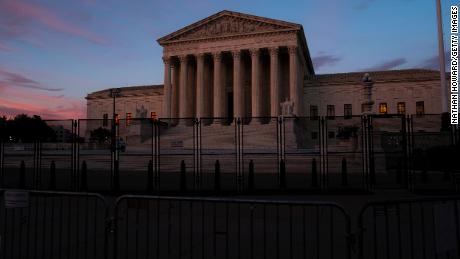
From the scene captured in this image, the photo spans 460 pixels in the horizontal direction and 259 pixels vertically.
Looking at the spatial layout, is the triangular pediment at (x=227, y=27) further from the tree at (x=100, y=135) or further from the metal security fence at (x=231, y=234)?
the metal security fence at (x=231, y=234)

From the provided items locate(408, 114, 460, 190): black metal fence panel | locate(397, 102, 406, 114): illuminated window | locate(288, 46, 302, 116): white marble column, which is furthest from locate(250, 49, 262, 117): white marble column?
locate(408, 114, 460, 190): black metal fence panel

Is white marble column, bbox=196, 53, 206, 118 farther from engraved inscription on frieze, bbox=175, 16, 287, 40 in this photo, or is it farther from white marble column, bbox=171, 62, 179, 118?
white marble column, bbox=171, 62, 179, 118

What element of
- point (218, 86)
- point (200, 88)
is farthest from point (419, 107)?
point (200, 88)

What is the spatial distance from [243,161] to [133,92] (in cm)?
6943

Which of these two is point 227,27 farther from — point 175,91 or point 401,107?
point 401,107

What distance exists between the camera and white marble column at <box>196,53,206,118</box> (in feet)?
226

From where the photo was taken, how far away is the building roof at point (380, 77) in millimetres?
72750

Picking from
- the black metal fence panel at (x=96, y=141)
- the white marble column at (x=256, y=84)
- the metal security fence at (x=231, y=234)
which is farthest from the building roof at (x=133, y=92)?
the metal security fence at (x=231, y=234)

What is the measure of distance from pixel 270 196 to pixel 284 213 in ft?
14.3

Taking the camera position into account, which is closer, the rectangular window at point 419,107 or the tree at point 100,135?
the tree at point 100,135

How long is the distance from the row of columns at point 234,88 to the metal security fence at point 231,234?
5315 centimetres

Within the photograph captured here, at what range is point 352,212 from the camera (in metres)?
12.3

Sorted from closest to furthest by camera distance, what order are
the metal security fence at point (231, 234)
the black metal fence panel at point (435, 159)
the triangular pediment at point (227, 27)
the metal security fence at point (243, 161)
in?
the metal security fence at point (231, 234) → the metal security fence at point (243, 161) → the black metal fence panel at point (435, 159) → the triangular pediment at point (227, 27)

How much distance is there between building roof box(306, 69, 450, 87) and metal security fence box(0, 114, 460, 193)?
1401 inches
